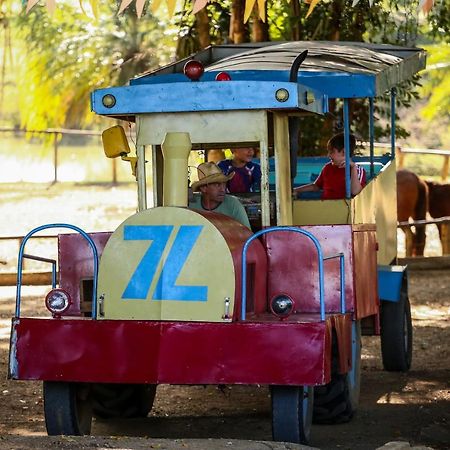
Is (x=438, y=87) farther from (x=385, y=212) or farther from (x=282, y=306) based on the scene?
(x=282, y=306)

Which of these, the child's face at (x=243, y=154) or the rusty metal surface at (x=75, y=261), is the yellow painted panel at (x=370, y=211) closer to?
the child's face at (x=243, y=154)

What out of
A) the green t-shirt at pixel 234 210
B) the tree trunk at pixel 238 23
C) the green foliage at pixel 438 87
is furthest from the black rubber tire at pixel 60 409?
the green foliage at pixel 438 87

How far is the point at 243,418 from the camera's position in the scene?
326 inches

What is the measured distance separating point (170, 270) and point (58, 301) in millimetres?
675

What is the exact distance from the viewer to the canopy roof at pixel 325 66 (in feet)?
27.7

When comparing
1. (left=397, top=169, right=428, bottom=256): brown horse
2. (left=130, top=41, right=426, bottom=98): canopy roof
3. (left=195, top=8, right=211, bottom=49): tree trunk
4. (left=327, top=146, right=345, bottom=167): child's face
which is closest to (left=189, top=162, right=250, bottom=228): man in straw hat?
(left=130, top=41, right=426, bottom=98): canopy roof

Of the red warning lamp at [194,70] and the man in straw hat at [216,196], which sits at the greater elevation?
the red warning lamp at [194,70]

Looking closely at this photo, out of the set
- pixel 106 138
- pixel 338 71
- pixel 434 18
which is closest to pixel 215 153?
pixel 434 18

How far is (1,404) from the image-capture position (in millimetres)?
8969

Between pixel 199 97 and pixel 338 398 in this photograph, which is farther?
pixel 338 398

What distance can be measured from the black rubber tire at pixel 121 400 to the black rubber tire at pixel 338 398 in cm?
110

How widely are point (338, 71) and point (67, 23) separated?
28.8m

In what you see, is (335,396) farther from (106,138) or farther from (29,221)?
(29,221)

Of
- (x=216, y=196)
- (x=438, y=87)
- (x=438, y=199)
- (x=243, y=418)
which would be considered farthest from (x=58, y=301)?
(x=438, y=87)
